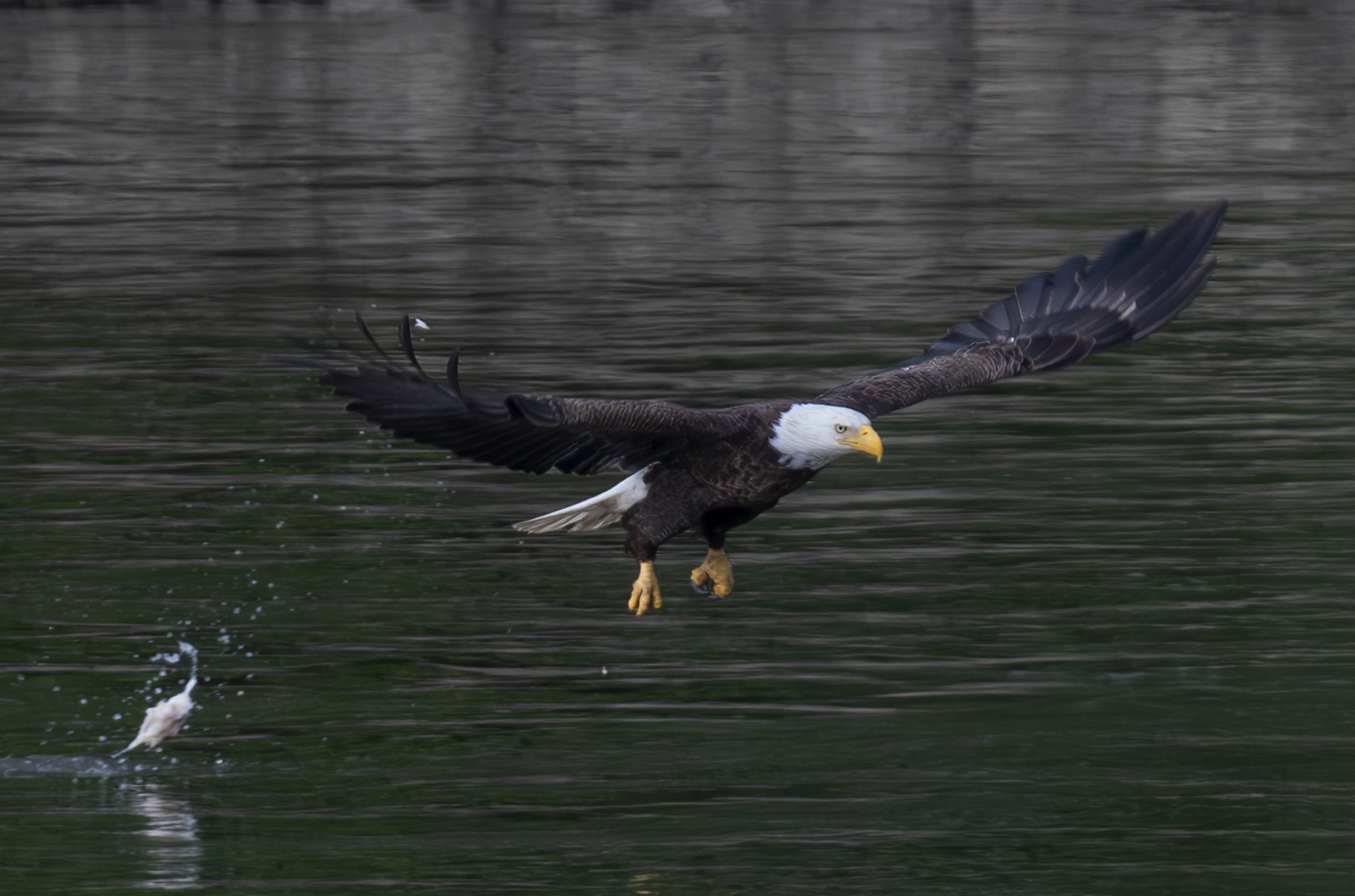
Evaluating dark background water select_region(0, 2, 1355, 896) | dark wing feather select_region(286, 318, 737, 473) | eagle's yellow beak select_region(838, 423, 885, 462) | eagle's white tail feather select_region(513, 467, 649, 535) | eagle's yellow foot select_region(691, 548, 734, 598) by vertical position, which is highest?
Answer: dark wing feather select_region(286, 318, 737, 473)

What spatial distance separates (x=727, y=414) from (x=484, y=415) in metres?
1.01

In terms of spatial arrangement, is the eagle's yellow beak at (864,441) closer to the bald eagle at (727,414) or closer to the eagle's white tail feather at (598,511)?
the bald eagle at (727,414)

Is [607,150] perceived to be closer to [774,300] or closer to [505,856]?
[774,300]

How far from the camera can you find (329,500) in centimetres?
951

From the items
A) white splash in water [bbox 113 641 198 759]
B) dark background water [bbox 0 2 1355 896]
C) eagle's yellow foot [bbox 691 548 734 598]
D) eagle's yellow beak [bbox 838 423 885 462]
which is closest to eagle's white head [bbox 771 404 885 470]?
eagle's yellow beak [bbox 838 423 885 462]

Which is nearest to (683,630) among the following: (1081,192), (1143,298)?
(1143,298)

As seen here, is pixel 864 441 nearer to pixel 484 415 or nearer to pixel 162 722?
pixel 484 415

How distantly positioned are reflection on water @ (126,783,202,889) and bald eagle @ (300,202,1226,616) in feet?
4.46

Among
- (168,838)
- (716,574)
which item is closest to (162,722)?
(168,838)

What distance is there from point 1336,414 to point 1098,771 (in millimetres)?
4565

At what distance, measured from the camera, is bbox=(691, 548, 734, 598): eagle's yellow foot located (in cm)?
761

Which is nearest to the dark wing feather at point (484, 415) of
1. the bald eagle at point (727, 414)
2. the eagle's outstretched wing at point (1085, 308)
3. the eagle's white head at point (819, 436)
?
the bald eagle at point (727, 414)

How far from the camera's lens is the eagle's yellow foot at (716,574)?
7.61 meters

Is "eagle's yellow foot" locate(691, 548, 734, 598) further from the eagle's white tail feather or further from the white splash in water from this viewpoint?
the white splash in water
